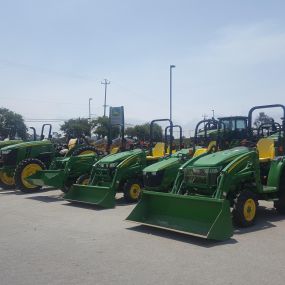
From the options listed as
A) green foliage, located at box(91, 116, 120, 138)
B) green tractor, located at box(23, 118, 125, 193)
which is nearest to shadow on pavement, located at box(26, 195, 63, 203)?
green tractor, located at box(23, 118, 125, 193)

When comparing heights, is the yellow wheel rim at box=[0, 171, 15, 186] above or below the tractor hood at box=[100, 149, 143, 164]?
below

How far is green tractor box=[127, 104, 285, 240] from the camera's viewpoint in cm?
711

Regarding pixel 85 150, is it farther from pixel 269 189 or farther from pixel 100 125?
pixel 100 125

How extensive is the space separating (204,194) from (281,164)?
1.80m

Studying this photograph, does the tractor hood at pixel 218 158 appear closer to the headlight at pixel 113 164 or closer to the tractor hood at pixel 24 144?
the headlight at pixel 113 164

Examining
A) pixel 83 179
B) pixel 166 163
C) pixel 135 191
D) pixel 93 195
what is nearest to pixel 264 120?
pixel 166 163

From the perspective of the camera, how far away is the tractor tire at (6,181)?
50.9 ft

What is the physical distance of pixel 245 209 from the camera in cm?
780

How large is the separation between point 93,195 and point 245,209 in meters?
4.28

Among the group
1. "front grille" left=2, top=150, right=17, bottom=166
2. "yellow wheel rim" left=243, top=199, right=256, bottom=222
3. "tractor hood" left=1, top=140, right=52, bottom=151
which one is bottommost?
"yellow wheel rim" left=243, top=199, right=256, bottom=222

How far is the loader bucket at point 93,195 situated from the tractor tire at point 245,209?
357 cm

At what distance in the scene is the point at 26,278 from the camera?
517 centimetres

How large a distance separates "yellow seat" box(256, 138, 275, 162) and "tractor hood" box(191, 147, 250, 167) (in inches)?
44.2

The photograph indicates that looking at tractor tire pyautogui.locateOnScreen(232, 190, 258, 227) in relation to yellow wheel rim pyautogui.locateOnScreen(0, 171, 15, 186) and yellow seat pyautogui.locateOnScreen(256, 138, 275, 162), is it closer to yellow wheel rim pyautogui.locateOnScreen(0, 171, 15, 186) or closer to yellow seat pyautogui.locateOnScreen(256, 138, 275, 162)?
yellow seat pyautogui.locateOnScreen(256, 138, 275, 162)
